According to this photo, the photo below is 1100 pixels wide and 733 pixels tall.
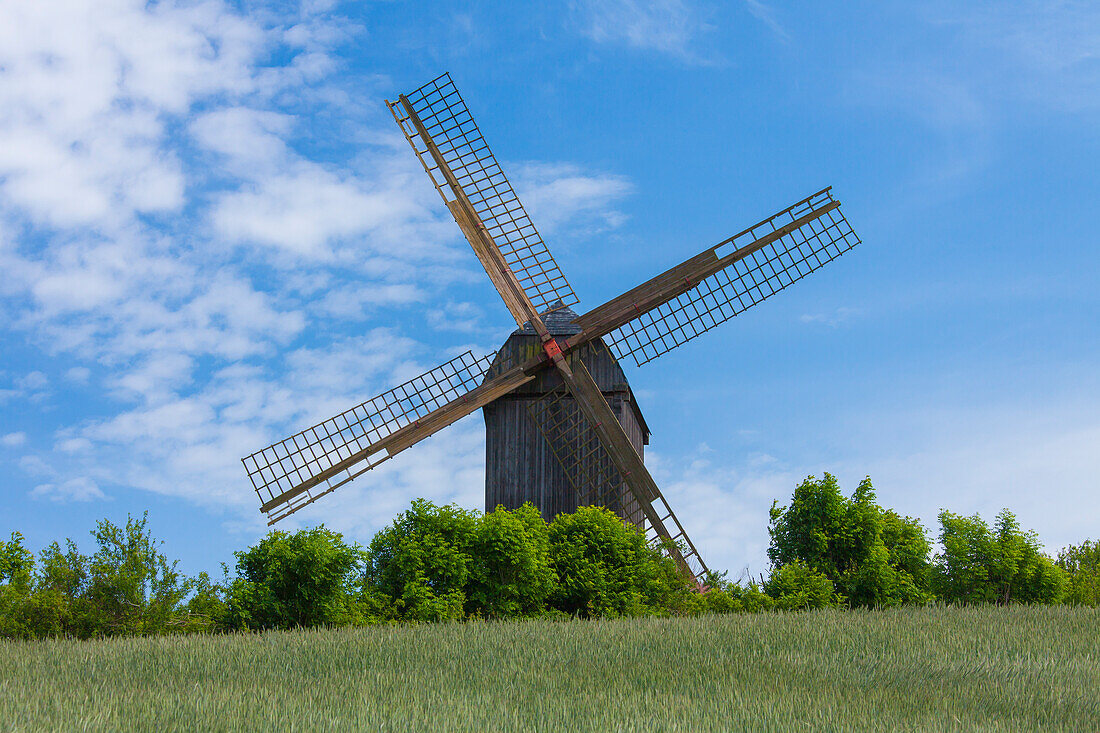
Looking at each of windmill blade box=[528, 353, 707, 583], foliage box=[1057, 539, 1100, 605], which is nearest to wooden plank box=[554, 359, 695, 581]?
windmill blade box=[528, 353, 707, 583]

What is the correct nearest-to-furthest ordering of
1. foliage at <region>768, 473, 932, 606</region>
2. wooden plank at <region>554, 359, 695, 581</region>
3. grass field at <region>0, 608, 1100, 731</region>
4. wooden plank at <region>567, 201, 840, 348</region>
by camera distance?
grass field at <region>0, 608, 1100, 731</region>, foliage at <region>768, 473, 932, 606</region>, wooden plank at <region>554, 359, 695, 581</region>, wooden plank at <region>567, 201, 840, 348</region>

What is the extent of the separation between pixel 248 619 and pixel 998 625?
10.9 meters

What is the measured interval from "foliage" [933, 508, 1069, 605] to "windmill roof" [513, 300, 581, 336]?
8.22 m

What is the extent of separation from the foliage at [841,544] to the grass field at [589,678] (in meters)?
4.12

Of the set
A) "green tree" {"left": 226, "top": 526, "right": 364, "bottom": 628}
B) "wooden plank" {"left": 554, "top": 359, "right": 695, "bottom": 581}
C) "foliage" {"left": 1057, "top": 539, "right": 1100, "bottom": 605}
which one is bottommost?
"foliage" {"left": 1057, "top": 539, "right": 1100, "bottom": 605}

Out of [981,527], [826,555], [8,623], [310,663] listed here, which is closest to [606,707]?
[310,663]

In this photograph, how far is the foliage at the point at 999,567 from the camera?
16.3 m

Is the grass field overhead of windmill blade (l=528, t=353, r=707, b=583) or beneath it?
beneath

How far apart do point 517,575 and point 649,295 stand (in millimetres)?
5949

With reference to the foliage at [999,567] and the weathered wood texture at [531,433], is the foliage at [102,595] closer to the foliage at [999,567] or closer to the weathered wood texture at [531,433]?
the weathered wood texture at [531,433]

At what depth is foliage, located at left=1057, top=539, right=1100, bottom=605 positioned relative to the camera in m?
17.7

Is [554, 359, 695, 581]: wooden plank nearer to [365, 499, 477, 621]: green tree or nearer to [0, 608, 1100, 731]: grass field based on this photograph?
[365, 499, 477, 621]: green tree

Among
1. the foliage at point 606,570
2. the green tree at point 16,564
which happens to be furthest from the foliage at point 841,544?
the green tree at point 16,564

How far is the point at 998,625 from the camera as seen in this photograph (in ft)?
34.6
